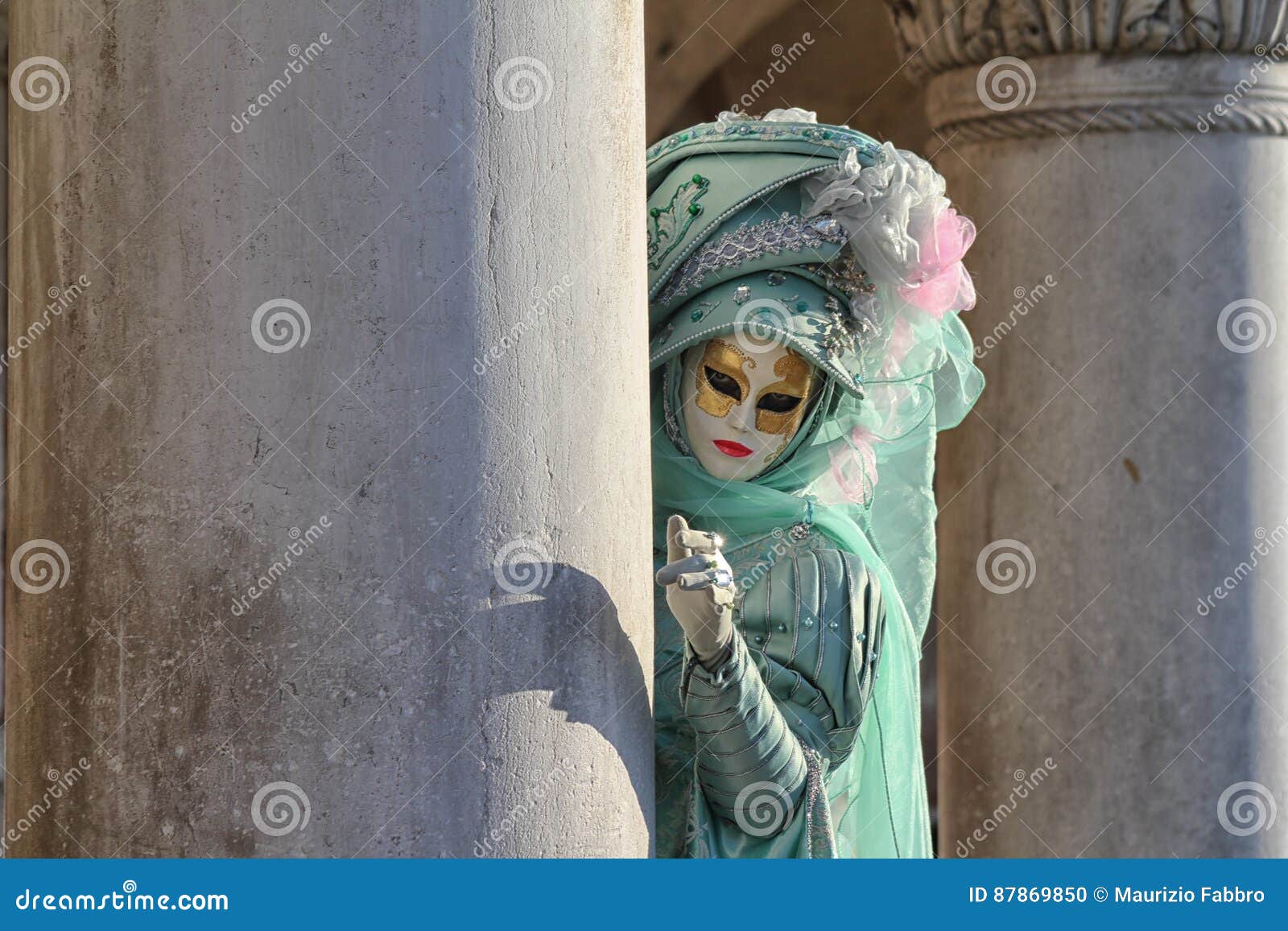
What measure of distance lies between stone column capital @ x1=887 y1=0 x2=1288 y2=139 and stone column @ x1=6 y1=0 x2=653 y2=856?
108 inches

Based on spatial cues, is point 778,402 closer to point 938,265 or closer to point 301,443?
point 938,265

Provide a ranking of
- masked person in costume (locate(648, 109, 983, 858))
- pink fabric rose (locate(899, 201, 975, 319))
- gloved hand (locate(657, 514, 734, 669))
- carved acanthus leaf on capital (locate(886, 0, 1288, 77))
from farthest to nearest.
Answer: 1. carved acanthus leaf on capital (locate(886, 0, 1288, 77))
2. pink fabric rose (locate(899, 201, 975, 319))
3. masked person in costume (locate(648, 109, 983, 858))
4. gloved hand (locate(657, 514, 734, 669))

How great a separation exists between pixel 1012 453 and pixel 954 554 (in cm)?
35

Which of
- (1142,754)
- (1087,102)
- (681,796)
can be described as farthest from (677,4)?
(681,796)

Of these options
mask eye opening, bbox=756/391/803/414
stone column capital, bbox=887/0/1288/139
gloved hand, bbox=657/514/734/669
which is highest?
stone column capital, bbox=887/0/1288/139

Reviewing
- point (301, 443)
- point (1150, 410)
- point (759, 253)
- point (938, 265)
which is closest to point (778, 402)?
point (759, 253)

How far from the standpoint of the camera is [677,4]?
754 cm

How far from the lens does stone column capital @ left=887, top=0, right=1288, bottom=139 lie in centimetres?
562

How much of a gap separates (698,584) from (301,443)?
666 mm

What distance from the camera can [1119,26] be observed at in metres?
5.62

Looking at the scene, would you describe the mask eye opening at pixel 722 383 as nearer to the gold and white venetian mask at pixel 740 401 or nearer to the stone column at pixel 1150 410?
the gold and white venetian mask at pixel 740 401

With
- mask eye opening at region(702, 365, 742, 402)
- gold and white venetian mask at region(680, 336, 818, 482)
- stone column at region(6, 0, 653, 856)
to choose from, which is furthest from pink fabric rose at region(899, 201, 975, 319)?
stone column at region(6, 0, 653, 856)

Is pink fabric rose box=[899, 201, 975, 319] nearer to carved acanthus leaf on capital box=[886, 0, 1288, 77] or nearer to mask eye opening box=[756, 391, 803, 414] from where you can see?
mask eye opening box=[756, 391, 803, 414]

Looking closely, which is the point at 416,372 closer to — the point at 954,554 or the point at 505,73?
the point at 505,73
